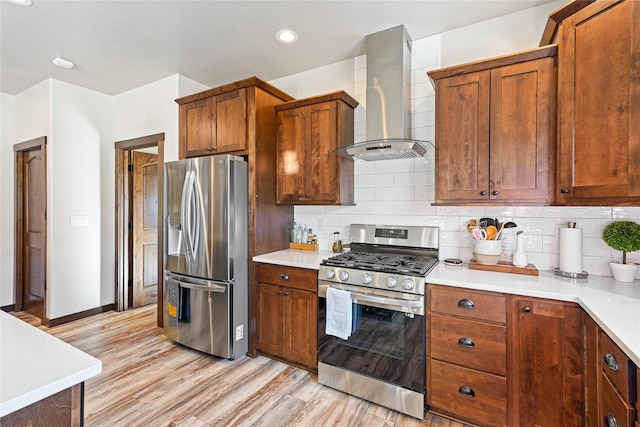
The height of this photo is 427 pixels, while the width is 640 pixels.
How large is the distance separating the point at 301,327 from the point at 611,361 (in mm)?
1838

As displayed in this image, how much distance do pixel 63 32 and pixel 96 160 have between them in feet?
5.26

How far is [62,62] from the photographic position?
3.00 meters

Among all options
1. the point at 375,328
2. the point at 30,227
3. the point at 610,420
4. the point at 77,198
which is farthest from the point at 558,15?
the point at 30,227

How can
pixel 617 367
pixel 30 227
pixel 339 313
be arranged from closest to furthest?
pixel 617 367
pixel 339 313
pixel 30 227

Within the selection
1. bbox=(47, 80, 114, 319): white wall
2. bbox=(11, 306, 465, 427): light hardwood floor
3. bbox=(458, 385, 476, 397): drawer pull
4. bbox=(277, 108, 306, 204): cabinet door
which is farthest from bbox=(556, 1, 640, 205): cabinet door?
bbox=(47, 80, 114, 319): white wall

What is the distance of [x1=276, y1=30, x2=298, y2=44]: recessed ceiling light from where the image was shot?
2526 millimetres

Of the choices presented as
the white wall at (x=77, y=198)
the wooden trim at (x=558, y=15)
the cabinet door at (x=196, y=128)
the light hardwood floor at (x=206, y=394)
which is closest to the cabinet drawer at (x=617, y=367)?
the light hardwood floor at (x=206, y=394)

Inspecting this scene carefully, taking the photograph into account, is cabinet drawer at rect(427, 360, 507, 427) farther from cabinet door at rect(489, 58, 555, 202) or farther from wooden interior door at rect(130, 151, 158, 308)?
wooden interior door at rect(130, 151, 158, 308)

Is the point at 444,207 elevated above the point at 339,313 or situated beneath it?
elevated above

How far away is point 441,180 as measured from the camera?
2.21 metres

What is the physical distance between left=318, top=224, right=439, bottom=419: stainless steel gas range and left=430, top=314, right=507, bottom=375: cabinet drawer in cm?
9

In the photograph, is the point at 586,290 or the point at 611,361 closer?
the point at 611,361

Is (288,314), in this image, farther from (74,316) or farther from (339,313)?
(74,316)

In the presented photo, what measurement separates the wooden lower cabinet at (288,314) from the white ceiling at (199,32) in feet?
6.40
